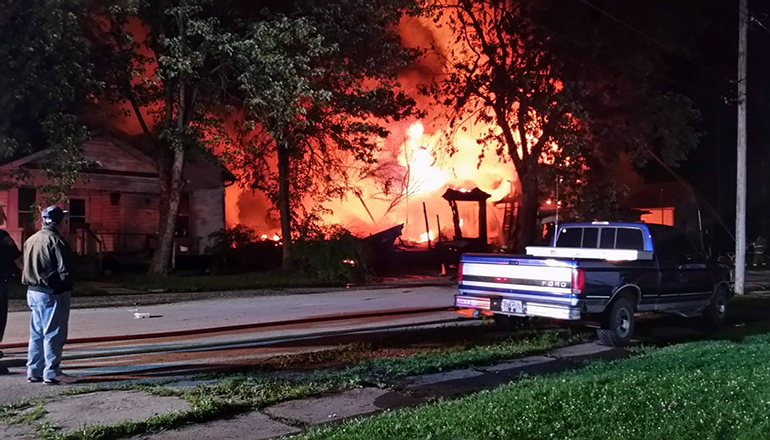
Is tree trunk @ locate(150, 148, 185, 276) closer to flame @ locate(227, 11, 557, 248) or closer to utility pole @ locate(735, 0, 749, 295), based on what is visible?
flame @ locate(227, 11, 557, 248)

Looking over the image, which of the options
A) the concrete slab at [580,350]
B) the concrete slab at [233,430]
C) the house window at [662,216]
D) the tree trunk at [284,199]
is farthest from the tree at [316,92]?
the house window at [662,216]

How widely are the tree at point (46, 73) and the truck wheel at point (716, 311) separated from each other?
12.7 metres

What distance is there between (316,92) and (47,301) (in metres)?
9.53

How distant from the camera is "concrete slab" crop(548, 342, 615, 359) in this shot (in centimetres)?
922

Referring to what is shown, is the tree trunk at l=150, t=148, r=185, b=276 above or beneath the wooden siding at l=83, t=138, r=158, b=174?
beneath

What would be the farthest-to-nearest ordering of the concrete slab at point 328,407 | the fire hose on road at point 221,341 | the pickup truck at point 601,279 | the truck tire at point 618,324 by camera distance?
the truck tire at point 618,324
the pickup truck at point 601,279
the fire hose on road at point 221,341
the concrete slab at point 328,407

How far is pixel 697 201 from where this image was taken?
3384 cm

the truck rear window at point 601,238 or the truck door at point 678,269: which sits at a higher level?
the truck rear window at point 601,238

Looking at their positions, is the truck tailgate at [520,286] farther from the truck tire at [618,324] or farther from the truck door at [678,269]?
the truck door at [678,269]

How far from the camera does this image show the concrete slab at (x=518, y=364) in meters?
8.17

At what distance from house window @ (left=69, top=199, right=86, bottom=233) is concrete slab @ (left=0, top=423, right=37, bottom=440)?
716 inches

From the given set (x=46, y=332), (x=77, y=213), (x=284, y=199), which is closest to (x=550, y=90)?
(x=284, y=199)

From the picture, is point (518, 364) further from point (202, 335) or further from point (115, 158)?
point (115, 158)

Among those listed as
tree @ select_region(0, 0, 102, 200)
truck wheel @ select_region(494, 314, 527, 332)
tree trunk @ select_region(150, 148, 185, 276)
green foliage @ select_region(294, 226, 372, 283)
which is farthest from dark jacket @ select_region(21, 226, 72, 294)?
green foliage @ select_region(294, 226, 372, 283)
